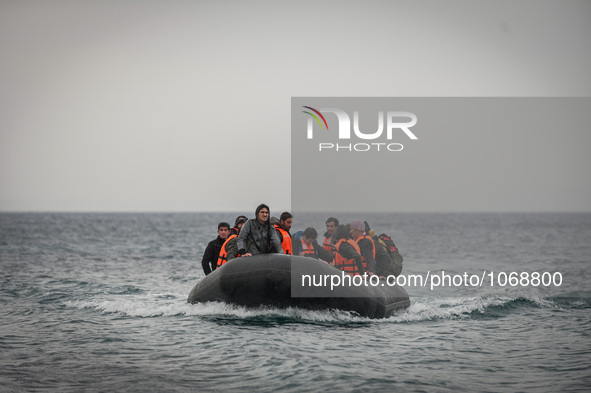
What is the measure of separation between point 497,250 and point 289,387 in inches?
1235

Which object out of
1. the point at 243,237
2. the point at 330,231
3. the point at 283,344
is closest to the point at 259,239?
the point at 243,237

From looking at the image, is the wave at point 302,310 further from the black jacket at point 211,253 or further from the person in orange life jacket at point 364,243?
the person in orange life jacket at point 364,243

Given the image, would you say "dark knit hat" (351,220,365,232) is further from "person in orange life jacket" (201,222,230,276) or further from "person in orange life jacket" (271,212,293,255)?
"person in orange life jacket" (201,222,230,276)

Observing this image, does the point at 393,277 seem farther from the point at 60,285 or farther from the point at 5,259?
A: the point at 5,259

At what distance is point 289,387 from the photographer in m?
7.68

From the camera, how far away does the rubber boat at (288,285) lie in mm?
11188

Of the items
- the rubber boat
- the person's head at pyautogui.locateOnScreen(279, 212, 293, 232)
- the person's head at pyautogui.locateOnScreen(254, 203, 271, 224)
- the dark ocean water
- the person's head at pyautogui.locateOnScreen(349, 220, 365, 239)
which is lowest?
the dark ocean water

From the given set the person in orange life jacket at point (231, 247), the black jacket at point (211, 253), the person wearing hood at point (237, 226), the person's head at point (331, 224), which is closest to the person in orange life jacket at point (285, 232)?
the person in orange life jacket at point (231, 247)

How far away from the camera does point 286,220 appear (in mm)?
11867

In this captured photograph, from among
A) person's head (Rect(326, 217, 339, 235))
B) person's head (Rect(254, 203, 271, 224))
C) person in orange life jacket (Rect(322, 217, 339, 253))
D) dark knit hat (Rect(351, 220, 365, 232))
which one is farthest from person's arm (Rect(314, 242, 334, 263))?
person's head (Rect(254, 203, 271, 224))

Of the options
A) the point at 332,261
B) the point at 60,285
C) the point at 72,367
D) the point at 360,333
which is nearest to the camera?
the point at 72,367

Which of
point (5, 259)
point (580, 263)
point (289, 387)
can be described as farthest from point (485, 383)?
point (5, 259)

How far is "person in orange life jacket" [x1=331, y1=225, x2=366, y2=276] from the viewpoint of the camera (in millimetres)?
12375

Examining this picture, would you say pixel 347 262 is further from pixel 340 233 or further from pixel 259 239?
pixel 259 239
